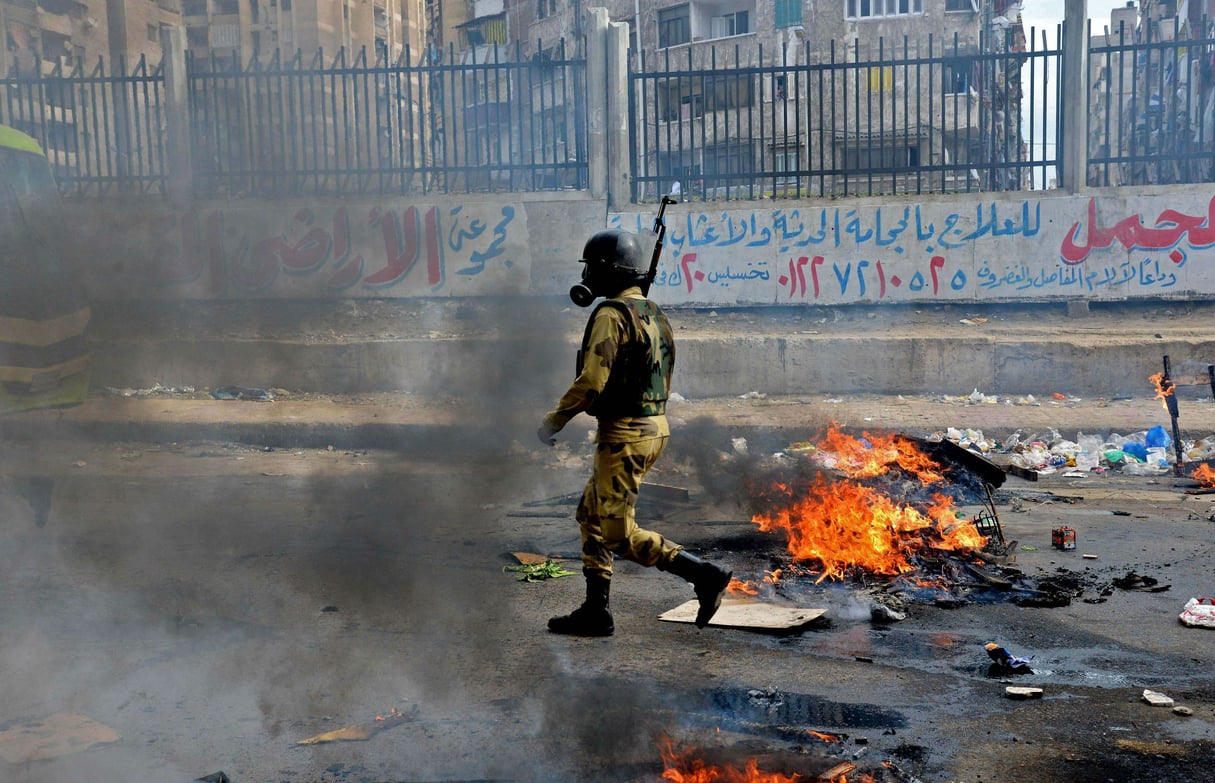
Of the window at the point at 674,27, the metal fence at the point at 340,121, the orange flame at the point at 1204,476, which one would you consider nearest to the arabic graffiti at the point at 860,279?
the metal fence at the point at 340,121

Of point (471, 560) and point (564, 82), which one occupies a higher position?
point (564, 82)

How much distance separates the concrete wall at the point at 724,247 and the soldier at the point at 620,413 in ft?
22.9

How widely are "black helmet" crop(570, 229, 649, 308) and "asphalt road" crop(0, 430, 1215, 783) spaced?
56.4 inches

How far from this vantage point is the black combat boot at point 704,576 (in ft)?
13.4

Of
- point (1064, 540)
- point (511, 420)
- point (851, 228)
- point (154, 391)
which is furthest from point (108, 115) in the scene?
point (1064, 540)

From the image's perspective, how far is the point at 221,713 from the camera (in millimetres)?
3363

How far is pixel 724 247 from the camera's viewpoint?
1105cm

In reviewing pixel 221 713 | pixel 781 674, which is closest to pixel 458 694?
pixel 221 713

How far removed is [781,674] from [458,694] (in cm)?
118

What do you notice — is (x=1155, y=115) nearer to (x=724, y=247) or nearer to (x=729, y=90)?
(x=729, y=90)

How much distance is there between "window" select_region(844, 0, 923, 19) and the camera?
1252 inches

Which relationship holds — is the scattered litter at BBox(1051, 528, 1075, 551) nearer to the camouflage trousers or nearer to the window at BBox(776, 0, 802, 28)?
the camouflage trousers

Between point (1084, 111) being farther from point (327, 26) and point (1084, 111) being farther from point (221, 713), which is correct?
point (221, 713)

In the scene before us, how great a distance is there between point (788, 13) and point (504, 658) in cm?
3309
